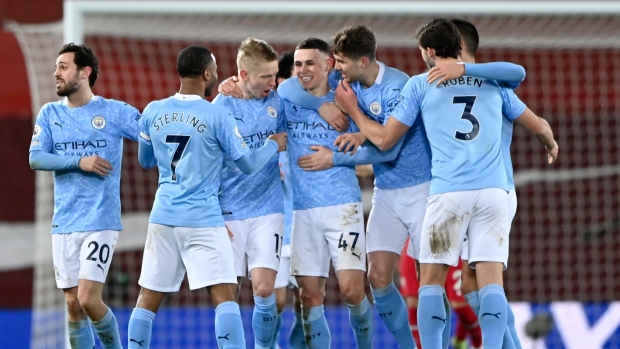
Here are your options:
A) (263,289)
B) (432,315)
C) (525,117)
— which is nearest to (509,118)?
Answer: (525,117)

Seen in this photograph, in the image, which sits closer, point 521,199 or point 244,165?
point 244,165

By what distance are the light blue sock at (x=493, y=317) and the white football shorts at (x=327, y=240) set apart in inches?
34.3

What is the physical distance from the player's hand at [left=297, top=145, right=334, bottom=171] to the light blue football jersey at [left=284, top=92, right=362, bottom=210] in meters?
0.04

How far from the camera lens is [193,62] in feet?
17.4

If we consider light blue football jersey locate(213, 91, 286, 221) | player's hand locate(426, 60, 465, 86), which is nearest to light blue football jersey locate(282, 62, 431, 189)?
light blue football jersey locate(213, 91, 286, 221)

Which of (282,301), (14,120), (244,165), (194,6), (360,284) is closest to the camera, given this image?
(244,165)

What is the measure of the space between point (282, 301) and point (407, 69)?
14.4ft

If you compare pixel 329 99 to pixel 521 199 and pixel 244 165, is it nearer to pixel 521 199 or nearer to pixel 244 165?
pixel 244 165

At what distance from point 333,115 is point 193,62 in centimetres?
96

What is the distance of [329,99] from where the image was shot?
5910mm

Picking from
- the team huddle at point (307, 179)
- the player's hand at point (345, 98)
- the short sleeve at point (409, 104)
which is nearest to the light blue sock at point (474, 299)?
the team huddle at point (307, 179)

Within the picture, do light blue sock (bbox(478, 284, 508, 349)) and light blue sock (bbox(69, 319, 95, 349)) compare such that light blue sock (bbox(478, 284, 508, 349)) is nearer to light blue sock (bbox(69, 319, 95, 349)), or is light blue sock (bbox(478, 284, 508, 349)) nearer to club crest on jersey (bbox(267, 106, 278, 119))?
club crest on jersey (bbox(267, 106, 278, 119))

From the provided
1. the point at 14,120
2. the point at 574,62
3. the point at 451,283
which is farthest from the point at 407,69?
the point at 14,120

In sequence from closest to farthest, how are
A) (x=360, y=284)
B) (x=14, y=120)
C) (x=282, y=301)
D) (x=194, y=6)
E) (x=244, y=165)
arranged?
(x=244, y=165) → (x=360, y=284) → (x=282, y=301) → (x=194, y=6) → (x=14, y=120)
